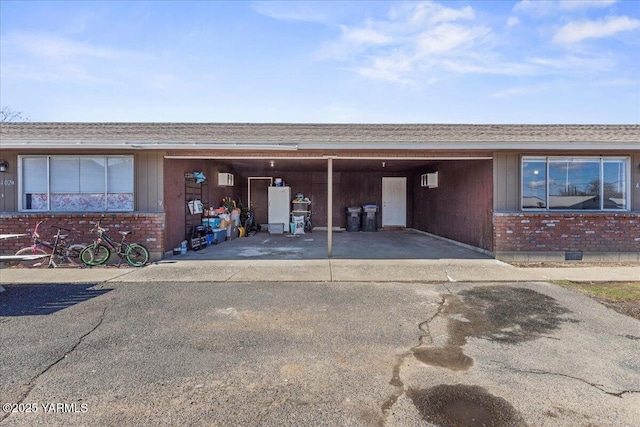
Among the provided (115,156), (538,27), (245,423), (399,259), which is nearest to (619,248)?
(399,259)

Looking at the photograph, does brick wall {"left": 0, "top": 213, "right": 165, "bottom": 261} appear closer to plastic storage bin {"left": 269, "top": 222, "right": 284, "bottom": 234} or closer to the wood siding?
plastic storage bin {"left": 269, "top": 222, "right": 284, "bottom": 234}

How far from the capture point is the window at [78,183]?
8023mm

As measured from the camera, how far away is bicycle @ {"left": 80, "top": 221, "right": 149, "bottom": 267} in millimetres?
7348

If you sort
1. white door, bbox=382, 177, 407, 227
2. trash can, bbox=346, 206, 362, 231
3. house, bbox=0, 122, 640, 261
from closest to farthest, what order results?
house, bbox=0, 122, 640, 261, trash can, bbox=346, 206, 362, 231, white door, bbox=382, 177, 407, 227

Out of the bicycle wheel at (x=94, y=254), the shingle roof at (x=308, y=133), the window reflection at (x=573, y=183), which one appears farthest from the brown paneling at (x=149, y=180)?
the window reflection at (x=573, y=183)

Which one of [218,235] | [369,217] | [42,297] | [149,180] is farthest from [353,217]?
[42,297]

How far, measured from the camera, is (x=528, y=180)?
805 centimetres

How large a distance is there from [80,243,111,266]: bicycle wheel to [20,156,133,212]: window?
1070 millimetres

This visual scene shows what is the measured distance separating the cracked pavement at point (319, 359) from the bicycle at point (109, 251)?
83.8 inches

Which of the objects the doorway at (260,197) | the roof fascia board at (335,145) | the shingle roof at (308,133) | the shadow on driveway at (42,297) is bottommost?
the shadow on driveway at (42,297)

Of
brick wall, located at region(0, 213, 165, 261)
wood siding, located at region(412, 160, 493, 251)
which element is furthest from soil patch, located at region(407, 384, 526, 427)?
brick wall, located at region(0, 213, 165, 261)

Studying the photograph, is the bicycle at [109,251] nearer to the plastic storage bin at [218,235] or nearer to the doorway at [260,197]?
the plastic storage bin at [218,235]

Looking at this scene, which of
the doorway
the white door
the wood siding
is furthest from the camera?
the doorway

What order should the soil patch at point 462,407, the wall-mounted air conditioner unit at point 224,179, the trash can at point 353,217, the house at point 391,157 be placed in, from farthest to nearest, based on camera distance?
the trash can at point 353,217, the wall-mounted air conditioner unit at point 224,179, the house at point 391,157, the soil patch at point 462,407
